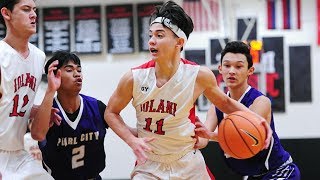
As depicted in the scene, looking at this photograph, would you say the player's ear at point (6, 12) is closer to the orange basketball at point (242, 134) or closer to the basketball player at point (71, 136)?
the basketball player at point (71, 136)

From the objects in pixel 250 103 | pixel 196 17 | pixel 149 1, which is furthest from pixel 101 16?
pixel 250 103

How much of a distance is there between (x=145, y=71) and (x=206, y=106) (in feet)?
16.2

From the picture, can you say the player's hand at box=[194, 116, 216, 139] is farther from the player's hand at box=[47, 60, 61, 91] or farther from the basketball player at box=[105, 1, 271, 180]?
the player's hand at box=[47, 60, 61, 91]

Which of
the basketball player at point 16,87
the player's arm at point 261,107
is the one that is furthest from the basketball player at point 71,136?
Result: the player's arm at point 261,107

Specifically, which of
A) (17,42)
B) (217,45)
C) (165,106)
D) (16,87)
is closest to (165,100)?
(165,106)

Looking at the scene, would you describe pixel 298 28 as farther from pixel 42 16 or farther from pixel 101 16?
pixel 42 16

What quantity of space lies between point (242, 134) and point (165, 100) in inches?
25.1

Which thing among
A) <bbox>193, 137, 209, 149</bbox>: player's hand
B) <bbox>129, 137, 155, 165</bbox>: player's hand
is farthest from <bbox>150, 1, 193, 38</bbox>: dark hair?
<bbox>129, 137, 155, 165</bbox>: player's hand

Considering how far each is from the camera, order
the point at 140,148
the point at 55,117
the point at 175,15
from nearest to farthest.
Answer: the point at 140,148 → the point at 175,15 → the point at 55,117

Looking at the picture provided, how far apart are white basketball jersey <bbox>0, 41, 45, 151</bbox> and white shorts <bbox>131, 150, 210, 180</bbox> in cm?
103

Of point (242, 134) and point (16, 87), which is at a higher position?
point (16, 87)

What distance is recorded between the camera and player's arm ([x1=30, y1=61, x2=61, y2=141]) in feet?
13.6

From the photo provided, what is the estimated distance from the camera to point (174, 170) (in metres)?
4.02

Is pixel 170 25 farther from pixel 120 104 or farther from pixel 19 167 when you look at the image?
pixel 19 167
